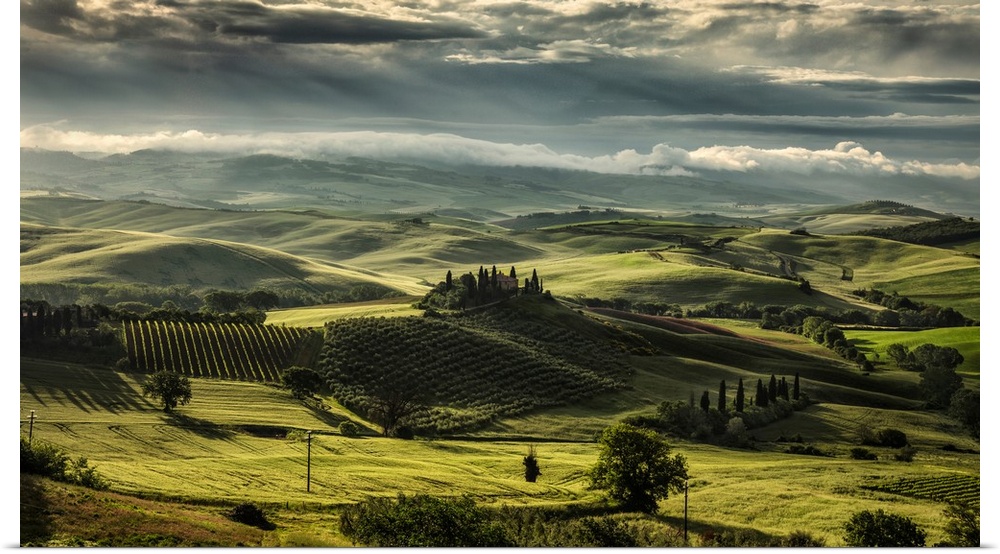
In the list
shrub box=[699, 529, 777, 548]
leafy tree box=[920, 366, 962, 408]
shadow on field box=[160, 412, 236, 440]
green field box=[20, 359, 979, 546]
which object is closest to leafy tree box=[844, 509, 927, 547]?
green field box=[20, 359, 979, 546]

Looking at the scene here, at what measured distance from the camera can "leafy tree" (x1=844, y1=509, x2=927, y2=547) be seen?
25.0 m

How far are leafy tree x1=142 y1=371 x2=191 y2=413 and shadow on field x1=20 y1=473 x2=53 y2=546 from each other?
1422 centimetres

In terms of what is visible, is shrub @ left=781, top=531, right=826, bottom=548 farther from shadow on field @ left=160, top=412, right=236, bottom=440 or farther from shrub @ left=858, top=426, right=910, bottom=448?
shadow on field @ left=160, top=412, right=236, bottom=440

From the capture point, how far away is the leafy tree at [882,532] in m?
25.0

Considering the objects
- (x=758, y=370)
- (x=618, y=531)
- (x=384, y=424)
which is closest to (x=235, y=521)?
(x=618, y=531)

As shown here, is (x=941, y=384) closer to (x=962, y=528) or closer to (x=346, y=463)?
(x=962, y=528)

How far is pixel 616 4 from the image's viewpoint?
37094 millimetres

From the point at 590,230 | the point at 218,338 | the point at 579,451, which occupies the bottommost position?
the point at 579,451

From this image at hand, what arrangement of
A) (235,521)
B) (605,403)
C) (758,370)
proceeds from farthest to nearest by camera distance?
(758,370) < (605,403) < (235,521)

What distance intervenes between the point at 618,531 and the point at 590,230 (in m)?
125

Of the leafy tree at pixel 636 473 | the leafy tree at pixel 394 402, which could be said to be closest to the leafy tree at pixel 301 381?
the leafy tree at pixel 394 402

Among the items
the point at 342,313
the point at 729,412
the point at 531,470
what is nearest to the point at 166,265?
the point at 342,313

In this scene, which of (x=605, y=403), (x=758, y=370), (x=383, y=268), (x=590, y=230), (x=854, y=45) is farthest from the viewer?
(x=590, y=230)

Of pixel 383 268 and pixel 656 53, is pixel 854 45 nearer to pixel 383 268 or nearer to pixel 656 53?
pixel 656 53
